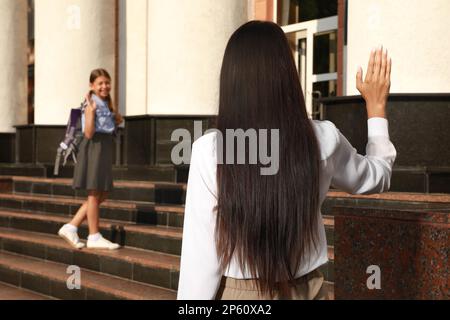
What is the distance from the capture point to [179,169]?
30.2 feet

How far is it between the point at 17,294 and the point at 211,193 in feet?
20.0

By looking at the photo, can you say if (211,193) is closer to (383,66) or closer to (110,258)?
(383,66)

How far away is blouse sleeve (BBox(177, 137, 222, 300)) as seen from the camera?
1.95 m

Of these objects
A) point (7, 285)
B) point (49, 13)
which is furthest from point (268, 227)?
point (49, 13)

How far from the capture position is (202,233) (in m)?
1.95

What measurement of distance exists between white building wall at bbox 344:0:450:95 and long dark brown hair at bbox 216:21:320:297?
4.78 metres

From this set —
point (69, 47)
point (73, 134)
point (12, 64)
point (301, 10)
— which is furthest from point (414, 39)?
point (12, 64)

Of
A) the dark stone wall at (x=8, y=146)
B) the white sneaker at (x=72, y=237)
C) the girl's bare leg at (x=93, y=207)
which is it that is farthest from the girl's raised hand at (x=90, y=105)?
the dark stone wall at (x=8, y=146)

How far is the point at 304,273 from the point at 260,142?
15.0 inches

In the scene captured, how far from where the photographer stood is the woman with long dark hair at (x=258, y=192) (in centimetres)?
193

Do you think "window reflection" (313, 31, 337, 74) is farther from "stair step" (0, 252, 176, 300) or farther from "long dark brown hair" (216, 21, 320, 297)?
"long dark brown hair" (216, 21, 320, 297)

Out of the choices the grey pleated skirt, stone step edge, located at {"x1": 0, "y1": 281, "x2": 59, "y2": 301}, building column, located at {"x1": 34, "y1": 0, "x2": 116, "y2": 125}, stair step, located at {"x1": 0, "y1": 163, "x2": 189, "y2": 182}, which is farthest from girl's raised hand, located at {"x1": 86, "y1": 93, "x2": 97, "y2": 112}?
building column, located at {"x1": 34, "y1": 0, "x2": 116, "y2": 125}

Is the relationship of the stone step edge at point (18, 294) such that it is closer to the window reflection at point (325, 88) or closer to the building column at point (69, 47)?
the building column at point (69, 47)

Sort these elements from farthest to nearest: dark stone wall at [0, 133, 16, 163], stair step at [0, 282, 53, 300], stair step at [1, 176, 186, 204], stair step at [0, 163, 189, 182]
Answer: dark stone wall at [0, 133, 16, 163] → stair step at [0, 163, 189, 182] → stair step at [1, 176, 186, 204] → stair step at [0, 282, 53, 300]
